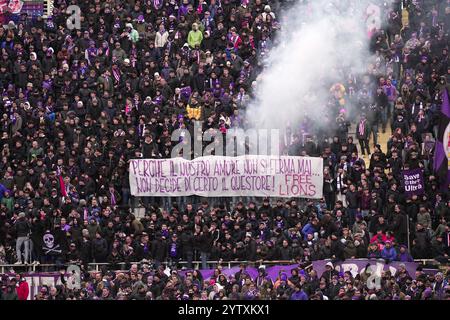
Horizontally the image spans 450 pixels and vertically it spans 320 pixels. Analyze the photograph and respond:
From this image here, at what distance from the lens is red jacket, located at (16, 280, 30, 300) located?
3550 centimetres

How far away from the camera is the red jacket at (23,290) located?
3550cm

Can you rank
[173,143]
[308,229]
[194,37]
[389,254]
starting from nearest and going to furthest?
[389,254]
[308,229]
[173,143]
[194,37]

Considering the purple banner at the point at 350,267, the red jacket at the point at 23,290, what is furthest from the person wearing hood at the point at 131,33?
the purple banner at the point at 350,267

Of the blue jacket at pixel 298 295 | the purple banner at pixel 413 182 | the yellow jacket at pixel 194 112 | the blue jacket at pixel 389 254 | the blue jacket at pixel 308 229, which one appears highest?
the yellow jacket at pixel 194 112

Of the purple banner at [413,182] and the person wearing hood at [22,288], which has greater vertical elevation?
the purple banner at [413,182]

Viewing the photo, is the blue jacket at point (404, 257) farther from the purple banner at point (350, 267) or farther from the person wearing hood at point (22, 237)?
the person wearing hood at point (22, 237)

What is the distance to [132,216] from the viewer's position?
123 ft

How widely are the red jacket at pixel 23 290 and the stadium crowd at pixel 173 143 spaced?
0.05 meters

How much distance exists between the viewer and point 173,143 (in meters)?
39.1


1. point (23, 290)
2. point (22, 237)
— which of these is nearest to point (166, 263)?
point (23, 290)

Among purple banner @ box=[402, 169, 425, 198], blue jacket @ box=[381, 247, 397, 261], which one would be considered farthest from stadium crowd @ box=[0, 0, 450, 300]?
purple banner @ box=[402, 169, 425, 198]

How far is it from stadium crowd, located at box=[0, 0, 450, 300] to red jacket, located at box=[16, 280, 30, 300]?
47 millimetres

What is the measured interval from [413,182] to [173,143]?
5444 mm

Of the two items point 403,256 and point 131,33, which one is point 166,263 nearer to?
point 403,256
